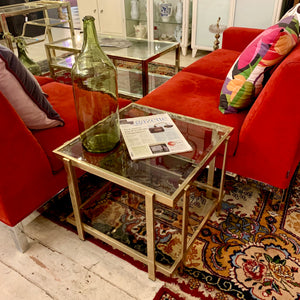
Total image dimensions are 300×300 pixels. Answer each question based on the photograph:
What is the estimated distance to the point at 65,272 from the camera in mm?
1252

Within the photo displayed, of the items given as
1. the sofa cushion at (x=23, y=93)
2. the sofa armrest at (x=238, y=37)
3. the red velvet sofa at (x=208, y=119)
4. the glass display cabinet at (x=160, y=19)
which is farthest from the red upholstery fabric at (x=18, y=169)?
the glass display cabinet at (x=160, y=19)

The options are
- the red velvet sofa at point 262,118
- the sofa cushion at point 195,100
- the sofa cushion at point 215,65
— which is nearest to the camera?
the red velvet sofa at point 262,118

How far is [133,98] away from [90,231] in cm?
143

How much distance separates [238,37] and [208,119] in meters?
1.27

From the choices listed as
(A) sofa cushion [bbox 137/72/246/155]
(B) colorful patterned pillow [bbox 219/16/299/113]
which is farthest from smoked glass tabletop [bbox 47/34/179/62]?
(B) colorful patterned pillow [bbox 219/16/299/113]

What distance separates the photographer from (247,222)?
1467 mm

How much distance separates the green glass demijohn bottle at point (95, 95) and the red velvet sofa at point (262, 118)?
0.48m

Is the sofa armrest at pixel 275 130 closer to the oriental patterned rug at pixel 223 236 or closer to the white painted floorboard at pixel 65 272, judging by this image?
the oriental patterned rug at pixel 223 236

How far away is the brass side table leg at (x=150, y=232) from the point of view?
997 millimetres

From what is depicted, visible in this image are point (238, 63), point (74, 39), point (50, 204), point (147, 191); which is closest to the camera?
point (147, 191)

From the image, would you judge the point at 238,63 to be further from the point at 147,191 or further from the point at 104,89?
the point at 147,191

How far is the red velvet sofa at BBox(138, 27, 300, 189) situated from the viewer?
4.00 feet

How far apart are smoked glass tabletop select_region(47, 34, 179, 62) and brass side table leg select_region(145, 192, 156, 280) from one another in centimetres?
151

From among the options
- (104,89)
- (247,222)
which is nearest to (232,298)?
(247,222)
